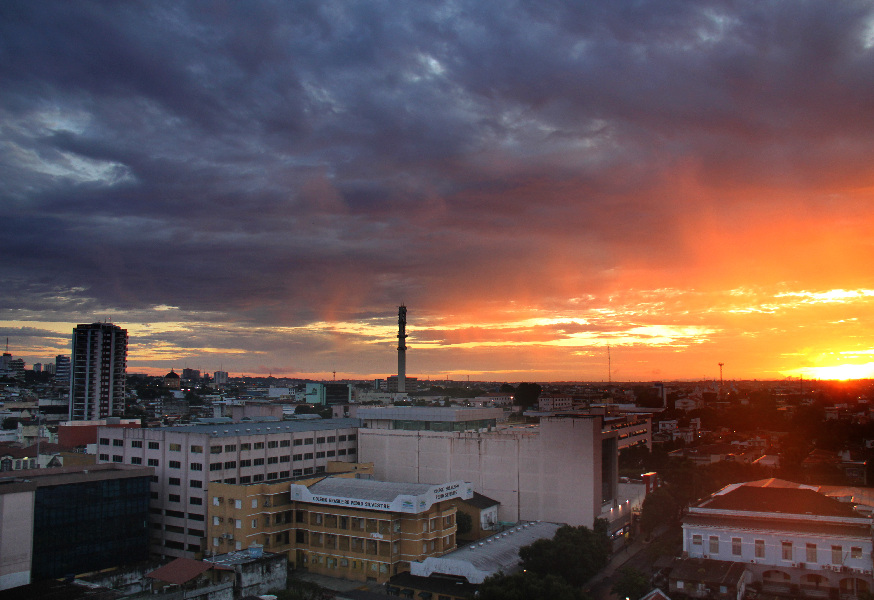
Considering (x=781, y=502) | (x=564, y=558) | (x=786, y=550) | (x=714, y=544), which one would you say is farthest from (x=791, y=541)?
(x=564, y=558)

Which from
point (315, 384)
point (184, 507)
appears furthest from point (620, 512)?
point (315, 384)

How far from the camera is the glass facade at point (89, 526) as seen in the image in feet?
139

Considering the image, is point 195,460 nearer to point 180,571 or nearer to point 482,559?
point 180,571

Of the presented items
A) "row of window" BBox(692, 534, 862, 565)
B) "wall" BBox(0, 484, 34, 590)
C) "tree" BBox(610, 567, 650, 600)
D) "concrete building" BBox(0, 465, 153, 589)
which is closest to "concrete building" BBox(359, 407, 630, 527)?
"row of window" BBox(692, 534, 862, 565)

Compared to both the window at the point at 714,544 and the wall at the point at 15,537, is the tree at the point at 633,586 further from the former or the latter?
the wall at the point at 15,537

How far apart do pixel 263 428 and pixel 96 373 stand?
93.9 meters

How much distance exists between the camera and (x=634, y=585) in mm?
37156

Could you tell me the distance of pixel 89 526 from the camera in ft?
149

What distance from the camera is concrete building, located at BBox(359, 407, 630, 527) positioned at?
53531 millimetres

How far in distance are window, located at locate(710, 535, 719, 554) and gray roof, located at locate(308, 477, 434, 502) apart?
19.9 m

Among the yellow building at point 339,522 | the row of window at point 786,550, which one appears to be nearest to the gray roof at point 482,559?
the yellow building at point 339,522

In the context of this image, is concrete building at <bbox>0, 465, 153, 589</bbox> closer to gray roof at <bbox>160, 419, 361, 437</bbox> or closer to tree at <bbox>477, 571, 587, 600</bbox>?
gray roof at <bbox>160, 419, 361, 437</bbox>

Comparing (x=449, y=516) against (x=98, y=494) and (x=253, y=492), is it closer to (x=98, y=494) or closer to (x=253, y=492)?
(x=253, y=492)

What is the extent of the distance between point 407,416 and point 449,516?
706 inches
